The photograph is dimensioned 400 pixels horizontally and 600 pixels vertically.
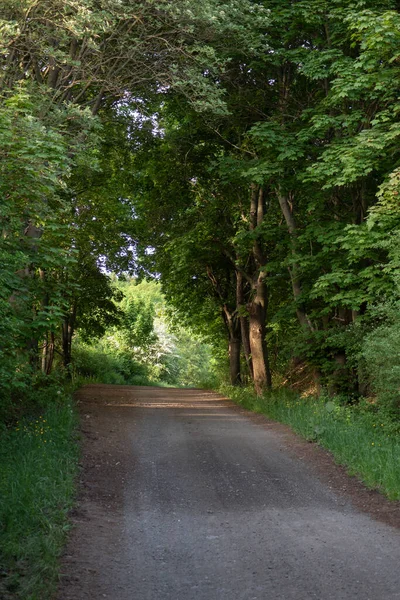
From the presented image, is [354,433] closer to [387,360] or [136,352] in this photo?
[387,360]

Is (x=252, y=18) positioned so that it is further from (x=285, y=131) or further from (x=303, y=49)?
(x=285, y=131)

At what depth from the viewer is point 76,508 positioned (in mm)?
8008

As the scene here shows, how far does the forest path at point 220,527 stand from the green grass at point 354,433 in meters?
0.33

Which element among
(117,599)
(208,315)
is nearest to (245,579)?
(117,599)

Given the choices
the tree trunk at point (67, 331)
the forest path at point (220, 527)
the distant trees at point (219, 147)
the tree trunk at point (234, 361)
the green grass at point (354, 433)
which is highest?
the distant trees at point (219, 147)

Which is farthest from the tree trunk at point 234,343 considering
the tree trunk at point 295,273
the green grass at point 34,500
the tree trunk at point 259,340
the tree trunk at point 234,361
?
the green grass at point 34,500

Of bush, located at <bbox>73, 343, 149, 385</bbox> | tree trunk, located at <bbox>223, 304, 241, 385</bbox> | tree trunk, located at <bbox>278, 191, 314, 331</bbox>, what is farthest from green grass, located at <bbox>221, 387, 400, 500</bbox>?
bush, located at <bbox>73, 343, 149, 385</bbox>

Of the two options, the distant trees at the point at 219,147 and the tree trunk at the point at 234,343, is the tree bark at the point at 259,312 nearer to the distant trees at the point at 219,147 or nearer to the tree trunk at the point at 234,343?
the distant trees at the point at 219,147

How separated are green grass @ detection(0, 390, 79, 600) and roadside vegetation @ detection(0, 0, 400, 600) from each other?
0.05 m

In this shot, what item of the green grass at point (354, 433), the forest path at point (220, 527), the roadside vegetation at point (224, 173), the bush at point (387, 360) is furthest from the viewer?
the bush at point (387, 360)

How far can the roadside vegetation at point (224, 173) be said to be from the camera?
11609mm

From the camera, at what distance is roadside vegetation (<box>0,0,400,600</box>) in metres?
11.6

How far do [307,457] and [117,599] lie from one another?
660 cm

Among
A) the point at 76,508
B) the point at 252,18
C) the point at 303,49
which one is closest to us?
the point at 76,508
